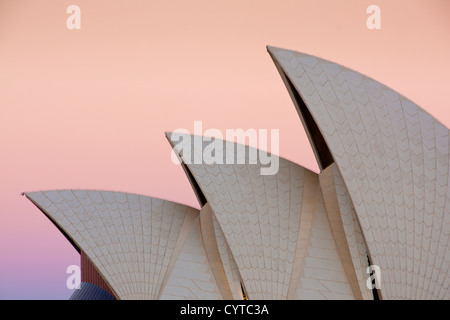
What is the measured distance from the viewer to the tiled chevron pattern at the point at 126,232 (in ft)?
89.5

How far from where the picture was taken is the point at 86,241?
27766 mm

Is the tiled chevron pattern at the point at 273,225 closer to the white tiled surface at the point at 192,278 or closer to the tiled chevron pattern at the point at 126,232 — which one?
the white tiled surface at the point at 192,278

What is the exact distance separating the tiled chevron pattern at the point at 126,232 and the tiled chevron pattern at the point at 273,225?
2551 mm

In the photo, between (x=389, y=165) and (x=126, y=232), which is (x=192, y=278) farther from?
(x=389, y=165)

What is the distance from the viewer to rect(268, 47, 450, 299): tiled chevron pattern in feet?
81.3

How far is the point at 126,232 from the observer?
28.5m

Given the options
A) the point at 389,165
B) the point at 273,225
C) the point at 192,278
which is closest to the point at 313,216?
the point at 273,225

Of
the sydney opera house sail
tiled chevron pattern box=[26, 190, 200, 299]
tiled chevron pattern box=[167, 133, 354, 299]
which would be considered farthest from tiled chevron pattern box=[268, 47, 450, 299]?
tiled chevron pattern box=[26, 190, 200, 299]

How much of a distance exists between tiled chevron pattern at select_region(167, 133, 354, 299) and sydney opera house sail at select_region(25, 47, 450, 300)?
0.04 meters

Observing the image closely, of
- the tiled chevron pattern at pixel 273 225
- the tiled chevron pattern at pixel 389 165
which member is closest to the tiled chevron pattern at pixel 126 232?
the tiled chevron pattern at pixel 273 225

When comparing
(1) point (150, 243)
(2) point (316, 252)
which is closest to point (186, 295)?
(1) point (150, 243)

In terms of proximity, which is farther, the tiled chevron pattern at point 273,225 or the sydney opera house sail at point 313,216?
the tiled chevron pattern at point 273,225

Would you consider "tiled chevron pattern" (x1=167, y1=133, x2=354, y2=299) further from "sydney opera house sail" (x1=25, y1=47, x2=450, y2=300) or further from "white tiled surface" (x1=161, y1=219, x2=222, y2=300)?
"white tiled surface" (x1=161, y1=219, x2=222, y2=300)

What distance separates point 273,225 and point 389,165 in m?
4.75
